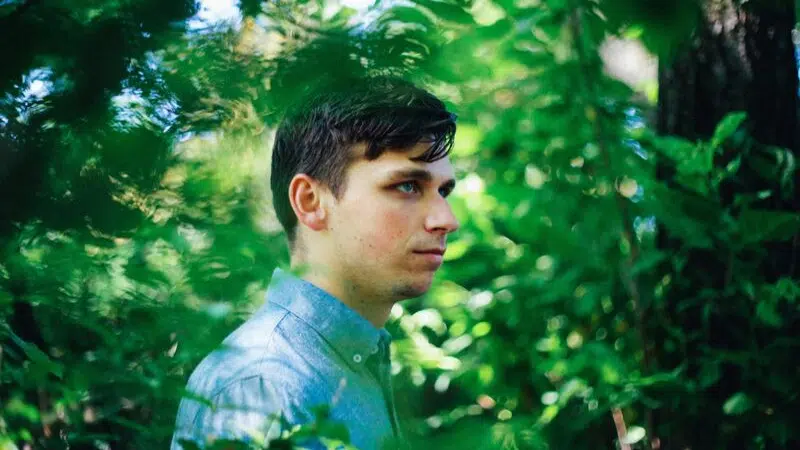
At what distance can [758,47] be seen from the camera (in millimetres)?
2891

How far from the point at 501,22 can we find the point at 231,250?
1.45 meters

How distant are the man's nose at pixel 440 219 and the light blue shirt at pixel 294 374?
25 centimetres

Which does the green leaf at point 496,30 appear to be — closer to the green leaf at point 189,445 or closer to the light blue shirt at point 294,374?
the light blue shirt at point 294,374

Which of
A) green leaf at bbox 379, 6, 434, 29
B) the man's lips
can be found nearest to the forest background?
green leaf at bbox 379, 6, 434, 29

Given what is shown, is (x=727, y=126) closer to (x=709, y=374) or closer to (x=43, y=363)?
(x=709, y=374)

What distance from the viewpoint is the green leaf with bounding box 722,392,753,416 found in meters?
2.58

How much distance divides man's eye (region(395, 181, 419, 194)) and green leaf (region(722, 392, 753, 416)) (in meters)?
1.37

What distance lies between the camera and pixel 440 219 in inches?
69.5

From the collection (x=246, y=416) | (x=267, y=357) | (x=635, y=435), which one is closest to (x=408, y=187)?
(x=267, y=357)

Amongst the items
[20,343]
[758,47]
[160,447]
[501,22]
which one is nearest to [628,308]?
[758,47]

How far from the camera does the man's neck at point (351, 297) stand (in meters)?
1.80

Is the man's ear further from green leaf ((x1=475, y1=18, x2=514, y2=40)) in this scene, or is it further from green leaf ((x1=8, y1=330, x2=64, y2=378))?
green leaf ((x1=8, y1=330, x2=64, y2=378))

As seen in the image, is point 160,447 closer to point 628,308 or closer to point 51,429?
point 51,429

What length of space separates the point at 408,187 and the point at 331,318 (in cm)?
30
